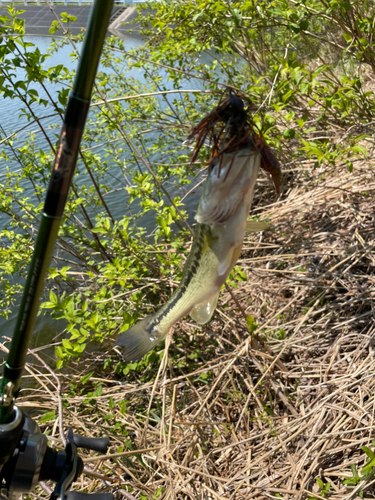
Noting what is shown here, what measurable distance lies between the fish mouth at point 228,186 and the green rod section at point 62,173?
1.38ft

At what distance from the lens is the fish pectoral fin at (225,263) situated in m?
1.32

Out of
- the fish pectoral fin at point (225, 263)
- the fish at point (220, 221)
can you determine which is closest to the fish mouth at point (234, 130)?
the fish at point (220, 221)

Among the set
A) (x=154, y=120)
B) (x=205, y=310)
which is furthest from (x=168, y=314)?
(x=154, y=120)

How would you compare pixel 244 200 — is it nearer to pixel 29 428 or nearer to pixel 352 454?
pixel 29 428

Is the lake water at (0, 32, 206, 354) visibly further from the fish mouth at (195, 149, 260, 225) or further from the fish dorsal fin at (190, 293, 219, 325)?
the fish mouth at (195, 149, 260, 225)

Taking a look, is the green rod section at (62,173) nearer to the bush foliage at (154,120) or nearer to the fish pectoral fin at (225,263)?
the fish pectoral fin at (225,263)

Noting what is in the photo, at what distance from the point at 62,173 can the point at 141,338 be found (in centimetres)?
130

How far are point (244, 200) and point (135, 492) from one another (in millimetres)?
2660

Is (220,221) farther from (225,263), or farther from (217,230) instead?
(225,263)

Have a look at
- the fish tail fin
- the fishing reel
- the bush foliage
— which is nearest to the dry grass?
the bush foliage

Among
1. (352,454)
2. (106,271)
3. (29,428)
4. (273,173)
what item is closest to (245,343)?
(352,454)

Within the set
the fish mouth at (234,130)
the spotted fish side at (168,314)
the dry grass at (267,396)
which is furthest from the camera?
the dry grass at (267,396)

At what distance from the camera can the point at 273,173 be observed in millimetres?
1137

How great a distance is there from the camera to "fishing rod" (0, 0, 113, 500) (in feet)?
2.76
